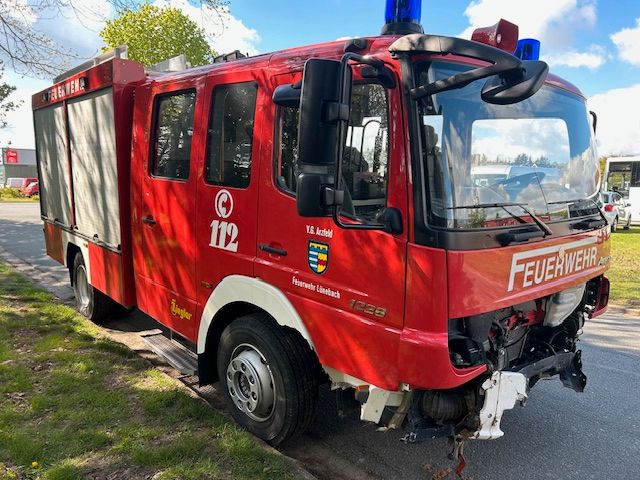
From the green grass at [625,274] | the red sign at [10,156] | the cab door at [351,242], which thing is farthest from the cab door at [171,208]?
the red sign at [10,156]

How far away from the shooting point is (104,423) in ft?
11.0

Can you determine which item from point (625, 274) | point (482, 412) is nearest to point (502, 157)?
point (482, 412)

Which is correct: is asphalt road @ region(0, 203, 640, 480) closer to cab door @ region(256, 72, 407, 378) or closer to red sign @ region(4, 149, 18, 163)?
cab door @ region(256, 72, 407, 378)

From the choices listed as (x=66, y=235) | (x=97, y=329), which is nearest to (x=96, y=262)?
(x=97, y=329)

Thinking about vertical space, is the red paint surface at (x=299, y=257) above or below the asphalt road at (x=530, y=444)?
above

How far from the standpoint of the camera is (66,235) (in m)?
6.01

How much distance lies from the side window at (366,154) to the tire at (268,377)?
3.41ft

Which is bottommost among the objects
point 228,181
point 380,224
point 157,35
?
point 380,224

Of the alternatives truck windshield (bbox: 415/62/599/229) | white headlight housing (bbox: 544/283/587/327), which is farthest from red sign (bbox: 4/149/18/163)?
white headlight housing (bbox: 544/283/587/327)

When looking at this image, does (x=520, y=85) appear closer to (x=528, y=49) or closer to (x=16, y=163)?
(x=528, y=49)

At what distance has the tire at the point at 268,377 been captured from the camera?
299 cm

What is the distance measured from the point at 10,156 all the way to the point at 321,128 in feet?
183

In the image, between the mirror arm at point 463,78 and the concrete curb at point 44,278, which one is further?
the concrete curb at point 44,278

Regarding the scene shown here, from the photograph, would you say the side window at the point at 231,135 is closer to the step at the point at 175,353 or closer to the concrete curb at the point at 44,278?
the step at the point at 175,353
